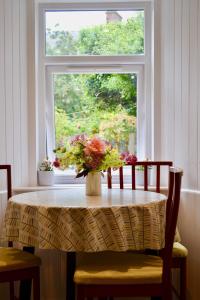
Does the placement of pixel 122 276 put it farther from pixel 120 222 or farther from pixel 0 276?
pixel 0 276

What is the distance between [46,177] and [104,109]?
70cm

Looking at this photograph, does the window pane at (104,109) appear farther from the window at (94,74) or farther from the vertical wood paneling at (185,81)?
the vertical wood paneling at (185,81)

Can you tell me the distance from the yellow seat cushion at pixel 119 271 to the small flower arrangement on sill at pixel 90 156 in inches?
20.4

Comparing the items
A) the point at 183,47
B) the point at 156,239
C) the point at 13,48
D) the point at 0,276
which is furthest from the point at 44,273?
the point at 183,47

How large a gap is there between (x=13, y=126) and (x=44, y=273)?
3.51ft

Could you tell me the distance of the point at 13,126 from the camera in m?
3.23

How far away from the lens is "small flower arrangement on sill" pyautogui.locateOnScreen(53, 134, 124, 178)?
8.13ft

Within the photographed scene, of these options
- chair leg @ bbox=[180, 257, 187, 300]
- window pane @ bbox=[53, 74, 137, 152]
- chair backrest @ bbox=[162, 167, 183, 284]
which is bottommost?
chair leg @ bbox=[180, 257, 187, 300]

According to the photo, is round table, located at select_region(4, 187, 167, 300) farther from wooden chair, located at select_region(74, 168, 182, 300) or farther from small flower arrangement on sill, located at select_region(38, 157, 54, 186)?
small flower arrangement on sill, located at select_region(38, 157, 54, 186)

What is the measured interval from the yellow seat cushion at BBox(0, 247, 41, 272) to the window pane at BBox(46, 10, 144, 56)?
5.69ft

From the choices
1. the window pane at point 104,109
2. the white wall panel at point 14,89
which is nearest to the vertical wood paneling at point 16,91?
the white wall panel at point 14,89

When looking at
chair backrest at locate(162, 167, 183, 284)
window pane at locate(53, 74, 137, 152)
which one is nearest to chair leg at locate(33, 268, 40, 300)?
chair backrest at locate(162, 167, 183, 284)

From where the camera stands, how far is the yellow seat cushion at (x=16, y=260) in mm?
2279

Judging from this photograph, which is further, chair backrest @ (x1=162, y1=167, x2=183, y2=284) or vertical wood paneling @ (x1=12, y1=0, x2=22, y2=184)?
→ vertical wood paneling @ (x1=12, y1=0, x2=22, y2=184)
